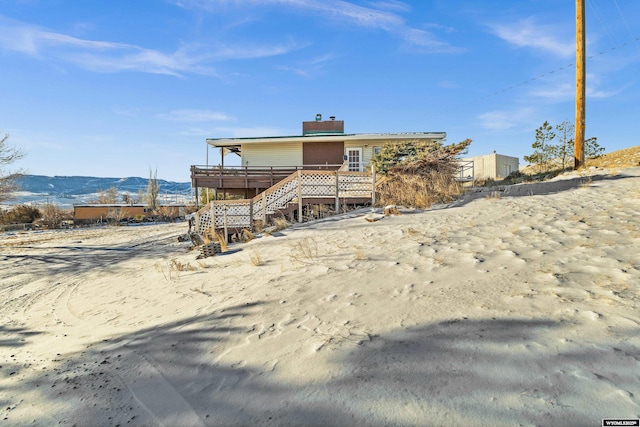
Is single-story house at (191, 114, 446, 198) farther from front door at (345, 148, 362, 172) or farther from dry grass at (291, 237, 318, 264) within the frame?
dry grass at (291, 237, 318, 264)

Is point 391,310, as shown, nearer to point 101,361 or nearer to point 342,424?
point 342,424

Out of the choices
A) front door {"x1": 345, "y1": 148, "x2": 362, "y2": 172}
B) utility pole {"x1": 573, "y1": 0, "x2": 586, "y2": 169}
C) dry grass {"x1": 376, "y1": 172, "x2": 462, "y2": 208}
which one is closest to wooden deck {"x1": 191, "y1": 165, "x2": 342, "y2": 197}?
front door {"x1": 345, "y1": 148, "x2": 362, "y2": 172}

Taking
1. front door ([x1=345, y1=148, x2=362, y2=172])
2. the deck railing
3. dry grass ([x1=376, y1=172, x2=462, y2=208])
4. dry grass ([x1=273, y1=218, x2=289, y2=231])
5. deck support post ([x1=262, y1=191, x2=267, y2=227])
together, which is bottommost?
dry grass ([x1=273, y1=218, x2=289, y2=231])

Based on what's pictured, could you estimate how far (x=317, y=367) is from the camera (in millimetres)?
2770

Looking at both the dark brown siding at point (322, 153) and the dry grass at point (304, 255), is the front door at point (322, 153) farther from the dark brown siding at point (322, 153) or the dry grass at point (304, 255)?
the dry grass at point (304, 255)

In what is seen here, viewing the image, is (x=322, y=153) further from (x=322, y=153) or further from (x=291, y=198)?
(x=291, y=198)

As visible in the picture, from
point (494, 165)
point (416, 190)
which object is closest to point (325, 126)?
point (494, 165)

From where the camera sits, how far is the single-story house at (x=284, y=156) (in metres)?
20.0

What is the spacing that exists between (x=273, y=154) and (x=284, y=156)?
789mm

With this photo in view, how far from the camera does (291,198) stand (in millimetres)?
12547

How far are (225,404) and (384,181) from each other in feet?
39.3

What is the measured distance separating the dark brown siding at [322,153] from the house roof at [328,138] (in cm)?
53

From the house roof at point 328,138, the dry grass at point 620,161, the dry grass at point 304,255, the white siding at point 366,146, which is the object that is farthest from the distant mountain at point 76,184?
the dry grass at point 304,255

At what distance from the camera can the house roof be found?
20834mm
